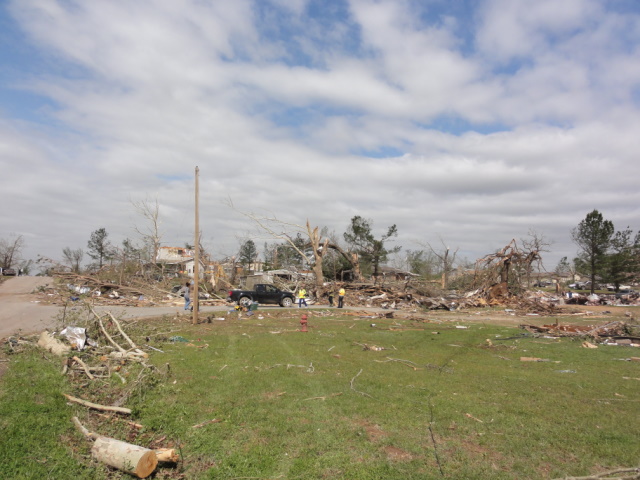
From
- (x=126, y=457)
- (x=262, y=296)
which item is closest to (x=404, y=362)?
(x=126, y=457)

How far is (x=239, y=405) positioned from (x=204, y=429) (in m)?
1.08

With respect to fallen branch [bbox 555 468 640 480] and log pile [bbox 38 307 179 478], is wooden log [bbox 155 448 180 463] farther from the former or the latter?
fallen branch [bbox 555 468 640 480]

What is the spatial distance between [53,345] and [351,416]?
7.77m

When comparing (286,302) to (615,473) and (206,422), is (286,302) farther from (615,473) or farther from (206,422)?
(615,473)

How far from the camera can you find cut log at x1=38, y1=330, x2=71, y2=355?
983cm

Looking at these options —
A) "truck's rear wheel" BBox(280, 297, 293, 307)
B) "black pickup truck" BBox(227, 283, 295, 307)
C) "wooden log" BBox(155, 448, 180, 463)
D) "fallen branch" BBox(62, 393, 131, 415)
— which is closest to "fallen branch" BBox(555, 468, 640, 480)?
"wooden log" BBox(155, 448, 180, 463)

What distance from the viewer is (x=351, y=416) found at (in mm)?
6461

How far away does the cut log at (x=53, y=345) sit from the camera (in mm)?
9828

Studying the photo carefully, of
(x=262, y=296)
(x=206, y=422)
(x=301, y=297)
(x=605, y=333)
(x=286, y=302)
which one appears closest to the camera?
(x=206, y=422)

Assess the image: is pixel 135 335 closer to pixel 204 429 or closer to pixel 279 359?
pixel 279 359

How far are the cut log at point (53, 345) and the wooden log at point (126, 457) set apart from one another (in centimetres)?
568

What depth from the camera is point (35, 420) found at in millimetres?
5770

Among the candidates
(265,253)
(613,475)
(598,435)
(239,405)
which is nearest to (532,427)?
(598,435)

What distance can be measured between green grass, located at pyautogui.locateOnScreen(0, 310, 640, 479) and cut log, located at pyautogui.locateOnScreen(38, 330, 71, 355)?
42 cm
